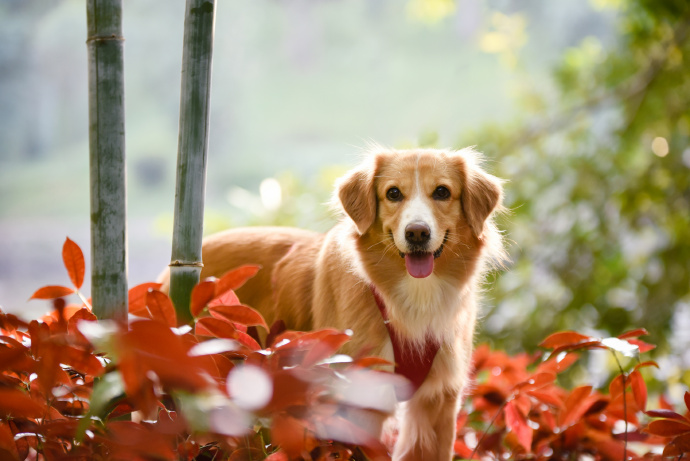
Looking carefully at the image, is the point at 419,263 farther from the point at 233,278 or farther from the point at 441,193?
the point at 233,278

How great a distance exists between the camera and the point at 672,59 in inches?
121

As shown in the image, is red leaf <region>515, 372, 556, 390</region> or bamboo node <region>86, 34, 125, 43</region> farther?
red leaf <region>515, 372, 556, 390</region>

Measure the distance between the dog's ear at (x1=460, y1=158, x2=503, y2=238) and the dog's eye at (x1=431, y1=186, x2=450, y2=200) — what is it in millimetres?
65

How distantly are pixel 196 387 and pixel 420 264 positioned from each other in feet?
3.70

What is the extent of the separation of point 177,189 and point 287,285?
838 millimetres

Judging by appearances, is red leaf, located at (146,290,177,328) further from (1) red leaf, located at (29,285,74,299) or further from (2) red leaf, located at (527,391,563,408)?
(2) red leaf, located at (527,391,563,408)

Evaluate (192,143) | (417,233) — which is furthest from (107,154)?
(417,233)

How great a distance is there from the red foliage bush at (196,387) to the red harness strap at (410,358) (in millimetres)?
372

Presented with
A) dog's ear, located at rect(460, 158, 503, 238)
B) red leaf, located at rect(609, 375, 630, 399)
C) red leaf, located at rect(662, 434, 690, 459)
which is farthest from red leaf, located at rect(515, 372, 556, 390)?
dog's ear, located at rect(460, 158, 503, 238)

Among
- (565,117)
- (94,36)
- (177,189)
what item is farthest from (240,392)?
(565,117)

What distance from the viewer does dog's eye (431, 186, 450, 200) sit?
1729mm

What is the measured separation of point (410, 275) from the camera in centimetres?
170

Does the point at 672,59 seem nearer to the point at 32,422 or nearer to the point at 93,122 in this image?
the point at 93,122

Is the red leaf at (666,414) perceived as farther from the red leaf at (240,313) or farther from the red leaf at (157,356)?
the red leaf at (157,356)
